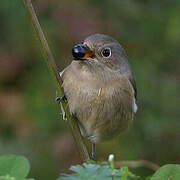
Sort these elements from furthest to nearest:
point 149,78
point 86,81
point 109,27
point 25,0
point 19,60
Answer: point 19,60 < point 109,27 < point 149,78 < point 86,81 < point 25,0

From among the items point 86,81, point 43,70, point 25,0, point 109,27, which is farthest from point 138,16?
point 25,0

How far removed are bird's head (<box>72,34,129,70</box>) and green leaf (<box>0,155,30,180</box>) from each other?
183 centimetres

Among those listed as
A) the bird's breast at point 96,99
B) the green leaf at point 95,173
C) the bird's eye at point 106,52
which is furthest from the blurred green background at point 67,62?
the green leaf at point 95,173

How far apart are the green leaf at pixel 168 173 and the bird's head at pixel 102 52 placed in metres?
1.81

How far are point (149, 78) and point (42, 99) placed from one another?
4.72 ft

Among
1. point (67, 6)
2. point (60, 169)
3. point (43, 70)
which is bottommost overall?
point (60, 169)

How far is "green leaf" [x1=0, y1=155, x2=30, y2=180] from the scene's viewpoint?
51.8 inches

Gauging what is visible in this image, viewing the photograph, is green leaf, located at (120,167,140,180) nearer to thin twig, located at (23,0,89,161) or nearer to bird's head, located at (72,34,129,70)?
thin twig, located at (23,0,89,161)

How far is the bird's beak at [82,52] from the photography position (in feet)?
10.5

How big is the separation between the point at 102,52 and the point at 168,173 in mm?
2491

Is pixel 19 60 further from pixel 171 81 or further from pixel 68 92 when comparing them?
pixel 68 92

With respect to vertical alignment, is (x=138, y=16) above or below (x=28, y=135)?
above

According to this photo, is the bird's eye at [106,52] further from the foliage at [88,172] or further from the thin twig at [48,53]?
the foliage at [88,172]

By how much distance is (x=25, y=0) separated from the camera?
7.59ft
